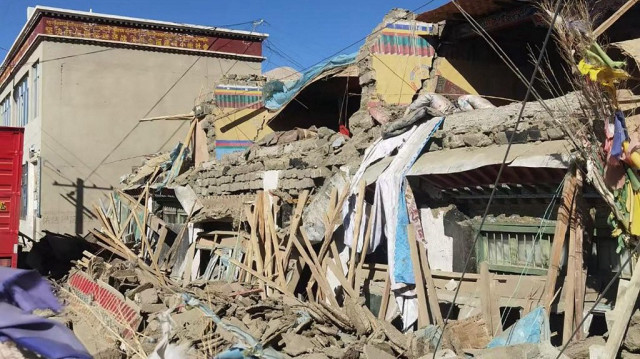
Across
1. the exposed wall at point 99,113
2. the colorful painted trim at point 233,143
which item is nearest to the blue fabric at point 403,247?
the colorful painted trim at point 233,143

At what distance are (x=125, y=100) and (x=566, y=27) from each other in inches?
729

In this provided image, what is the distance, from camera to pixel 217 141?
54.2 feet

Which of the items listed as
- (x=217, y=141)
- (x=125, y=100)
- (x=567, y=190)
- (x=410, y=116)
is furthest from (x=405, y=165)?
(x=125, y=100)

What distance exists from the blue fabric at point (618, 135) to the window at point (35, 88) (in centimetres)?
1961

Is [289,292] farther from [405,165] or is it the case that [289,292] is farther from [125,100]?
[125,100]

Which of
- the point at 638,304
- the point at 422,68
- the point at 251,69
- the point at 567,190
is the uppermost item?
the point at 251,69

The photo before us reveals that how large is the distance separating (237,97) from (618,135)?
1261cm

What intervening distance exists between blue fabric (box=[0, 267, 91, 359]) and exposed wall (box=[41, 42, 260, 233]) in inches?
725

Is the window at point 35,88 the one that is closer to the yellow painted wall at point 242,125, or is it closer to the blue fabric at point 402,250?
the yellow painted wall at point 242,125

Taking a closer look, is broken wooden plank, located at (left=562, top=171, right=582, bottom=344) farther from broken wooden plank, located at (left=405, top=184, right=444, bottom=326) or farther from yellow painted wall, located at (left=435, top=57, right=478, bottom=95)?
yellow painted wall, located at (left=435, top=57, right=478, bottom=95)

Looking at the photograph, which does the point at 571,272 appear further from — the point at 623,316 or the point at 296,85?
the point at 296,85

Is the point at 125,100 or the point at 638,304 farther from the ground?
the point at 125,100

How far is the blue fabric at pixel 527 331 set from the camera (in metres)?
6.10

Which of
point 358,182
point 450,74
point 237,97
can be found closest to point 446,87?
point 450,74
